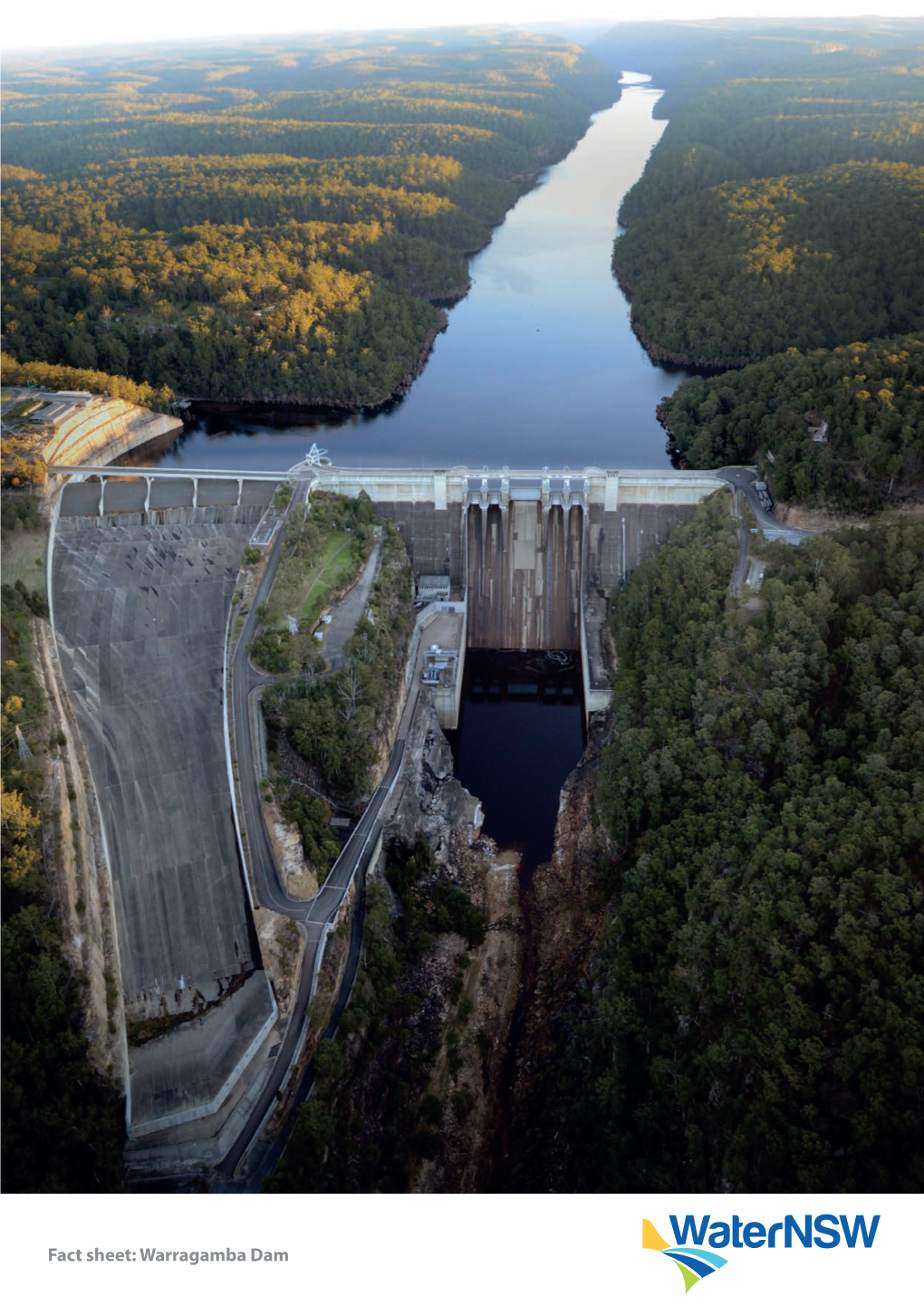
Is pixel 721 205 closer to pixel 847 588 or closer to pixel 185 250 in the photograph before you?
pixel 185 250

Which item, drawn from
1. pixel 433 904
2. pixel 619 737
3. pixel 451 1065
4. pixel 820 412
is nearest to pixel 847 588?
pixel 619 737

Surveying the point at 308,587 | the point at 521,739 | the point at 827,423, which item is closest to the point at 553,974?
the point at 521,739

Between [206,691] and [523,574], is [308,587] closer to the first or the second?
[206,691]

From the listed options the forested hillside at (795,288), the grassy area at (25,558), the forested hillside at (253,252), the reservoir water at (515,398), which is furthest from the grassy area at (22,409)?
the forested hillside at (795,288)

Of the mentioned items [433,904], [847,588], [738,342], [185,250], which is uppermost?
[185,250]

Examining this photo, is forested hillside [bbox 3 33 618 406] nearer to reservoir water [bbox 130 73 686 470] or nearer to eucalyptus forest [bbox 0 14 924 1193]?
eucalyptus forest [bbox 0 14 924 1193]

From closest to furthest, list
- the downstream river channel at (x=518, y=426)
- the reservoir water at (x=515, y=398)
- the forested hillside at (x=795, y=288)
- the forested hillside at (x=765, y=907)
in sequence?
1. the forested hillside at (x=765, y=907)
2. the downstream river channel at (x=518, y=426)
3. the forested hillside at (x=795, y=288)
4. the reservoir water at (x=515, y=398)
